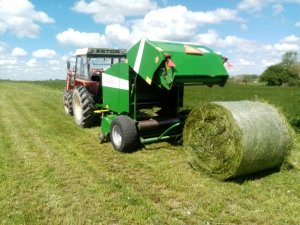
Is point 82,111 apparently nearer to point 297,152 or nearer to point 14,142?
point 14,142

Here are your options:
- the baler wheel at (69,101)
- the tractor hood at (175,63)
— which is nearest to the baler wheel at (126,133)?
the tractor hood at (175,63)

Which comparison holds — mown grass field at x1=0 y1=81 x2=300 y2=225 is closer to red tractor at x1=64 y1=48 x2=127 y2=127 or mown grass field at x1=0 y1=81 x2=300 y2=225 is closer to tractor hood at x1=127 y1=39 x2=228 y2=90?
tractor hood at x1=127 y1=39 x2=228 y2=90

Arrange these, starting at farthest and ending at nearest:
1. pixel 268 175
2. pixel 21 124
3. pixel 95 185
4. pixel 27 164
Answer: pixel 21 124 < pixel 27 164 < pixel 268 175 < pixel 95 185

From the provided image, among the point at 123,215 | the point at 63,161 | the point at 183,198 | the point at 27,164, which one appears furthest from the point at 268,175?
the point at 27,164

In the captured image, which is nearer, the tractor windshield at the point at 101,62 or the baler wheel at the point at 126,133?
the baler wheel at the point at 126,133

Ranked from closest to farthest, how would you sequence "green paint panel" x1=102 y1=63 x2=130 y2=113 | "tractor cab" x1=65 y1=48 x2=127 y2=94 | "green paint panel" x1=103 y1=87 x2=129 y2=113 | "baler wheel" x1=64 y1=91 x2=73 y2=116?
"green paint panel" x1=102 y1=63 x2=130 y2=113 → "green paint panel" x1=103 y1=87 x2=129 y2=113 → "tractor cab" x1=65 y1=48 x2=127 y2=94 → "baler wheel" x1=64 y1=91 x2=73 y2=116

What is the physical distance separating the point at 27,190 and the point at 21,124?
5.99m

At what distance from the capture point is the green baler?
657 cm

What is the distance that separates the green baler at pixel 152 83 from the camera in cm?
657

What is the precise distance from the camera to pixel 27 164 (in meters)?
6.53

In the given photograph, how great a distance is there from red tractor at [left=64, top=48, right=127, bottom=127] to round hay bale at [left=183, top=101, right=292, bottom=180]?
432cm

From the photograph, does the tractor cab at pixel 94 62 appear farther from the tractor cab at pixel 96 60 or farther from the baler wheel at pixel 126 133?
the baler wheel at pixel 126 133

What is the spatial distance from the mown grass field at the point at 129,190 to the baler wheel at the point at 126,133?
0.17 meters

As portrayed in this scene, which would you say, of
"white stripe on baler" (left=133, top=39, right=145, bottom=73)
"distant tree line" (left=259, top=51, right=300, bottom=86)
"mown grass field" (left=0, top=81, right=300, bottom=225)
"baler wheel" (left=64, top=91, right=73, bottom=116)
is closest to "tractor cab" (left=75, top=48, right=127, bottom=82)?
"baler wheel" (left=64, top=91, right=73, bottom=116)
